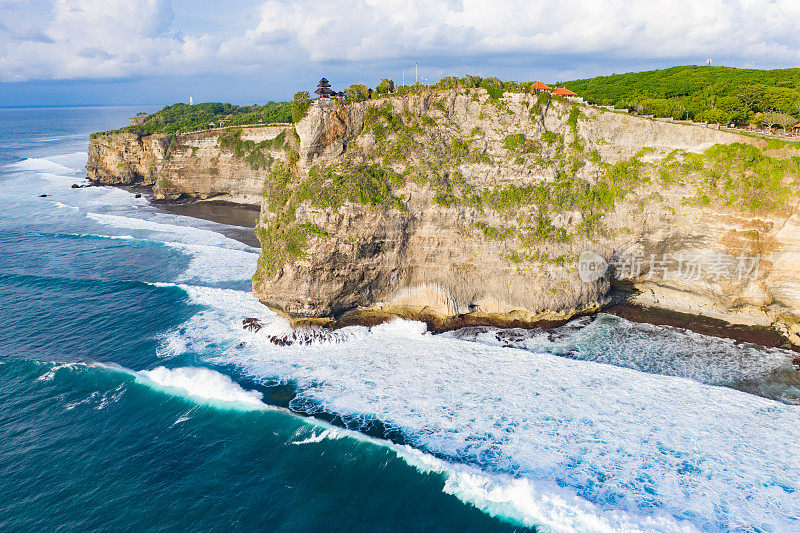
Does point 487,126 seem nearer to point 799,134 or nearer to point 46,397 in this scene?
point 799,134

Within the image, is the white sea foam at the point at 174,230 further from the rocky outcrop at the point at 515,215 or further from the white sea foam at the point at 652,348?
the white sea foam at the point at 652,348

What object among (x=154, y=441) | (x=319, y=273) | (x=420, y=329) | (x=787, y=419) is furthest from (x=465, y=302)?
(x=154, y=441)

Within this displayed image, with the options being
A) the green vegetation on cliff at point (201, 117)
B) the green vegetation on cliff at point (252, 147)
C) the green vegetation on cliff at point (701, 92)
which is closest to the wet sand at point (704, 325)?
the green vegetation on cliff at point (701, 92)

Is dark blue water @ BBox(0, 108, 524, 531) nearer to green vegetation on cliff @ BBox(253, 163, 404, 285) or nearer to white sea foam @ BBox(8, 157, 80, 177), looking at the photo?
green vegetation on cliff @ BBox(253, 163, 404, 285)

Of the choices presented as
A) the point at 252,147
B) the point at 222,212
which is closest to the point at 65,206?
the point at 222,212

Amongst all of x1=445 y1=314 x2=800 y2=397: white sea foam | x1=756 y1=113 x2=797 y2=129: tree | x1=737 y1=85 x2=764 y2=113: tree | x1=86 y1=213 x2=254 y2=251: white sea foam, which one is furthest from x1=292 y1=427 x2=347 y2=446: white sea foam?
x1=737 y1=85 x2=764 y2=113: tree

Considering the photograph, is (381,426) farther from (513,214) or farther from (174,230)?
(174,230)

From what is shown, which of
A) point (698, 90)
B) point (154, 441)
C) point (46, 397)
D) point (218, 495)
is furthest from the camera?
point (698, 90)
